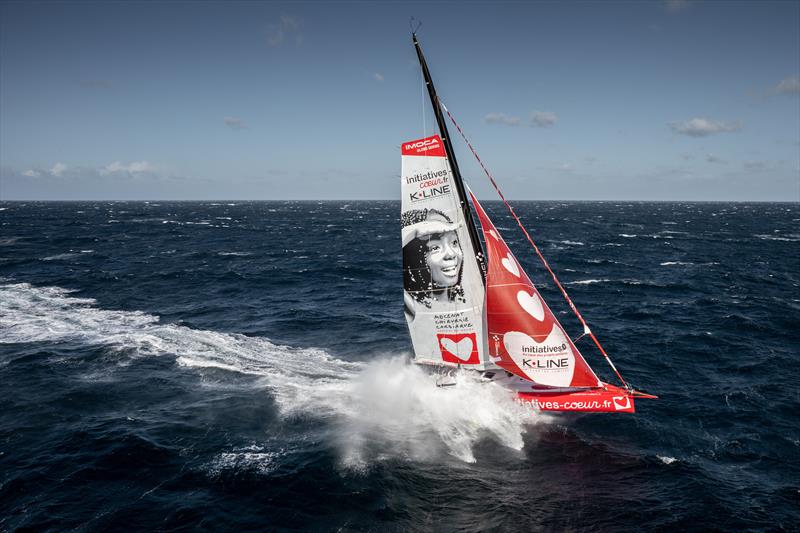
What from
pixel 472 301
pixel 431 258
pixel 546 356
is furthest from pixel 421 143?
pixel 546 356

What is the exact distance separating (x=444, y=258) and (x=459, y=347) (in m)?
3.56

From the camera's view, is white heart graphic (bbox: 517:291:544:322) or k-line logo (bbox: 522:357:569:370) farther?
k-line logo (bbox: 522:357:569:370)

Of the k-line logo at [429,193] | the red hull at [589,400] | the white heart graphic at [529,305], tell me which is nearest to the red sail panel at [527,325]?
the white heart graphic at [529,305]

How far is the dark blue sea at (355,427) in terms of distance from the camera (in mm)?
13531

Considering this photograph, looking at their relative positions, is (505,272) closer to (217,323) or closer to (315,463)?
(315,463)

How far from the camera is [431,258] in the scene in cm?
1684

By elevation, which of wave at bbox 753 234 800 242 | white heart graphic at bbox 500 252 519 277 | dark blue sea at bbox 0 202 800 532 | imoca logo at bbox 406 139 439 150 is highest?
imoca logo at bbox 406 139 439 150

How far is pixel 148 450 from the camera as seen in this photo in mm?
16266

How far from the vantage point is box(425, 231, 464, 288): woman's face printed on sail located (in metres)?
16.5

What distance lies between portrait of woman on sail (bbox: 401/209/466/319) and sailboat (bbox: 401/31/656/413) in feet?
0.11

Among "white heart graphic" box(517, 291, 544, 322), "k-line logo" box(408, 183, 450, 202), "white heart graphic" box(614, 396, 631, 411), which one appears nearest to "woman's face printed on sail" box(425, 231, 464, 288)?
"k-line logo" box(408, 183, 450, 202)

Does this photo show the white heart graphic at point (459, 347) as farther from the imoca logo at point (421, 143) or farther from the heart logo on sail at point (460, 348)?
the imoca logo at point (421, 143)

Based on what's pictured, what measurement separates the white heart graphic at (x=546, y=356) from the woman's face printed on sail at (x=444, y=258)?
308cm

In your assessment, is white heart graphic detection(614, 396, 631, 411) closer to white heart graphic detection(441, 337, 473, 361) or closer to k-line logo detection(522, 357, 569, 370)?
k-line logo detection(522, 357, 569, 370)
